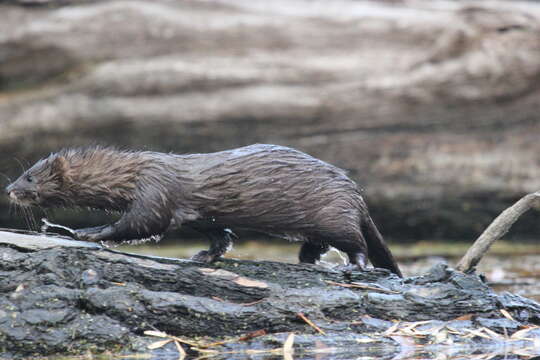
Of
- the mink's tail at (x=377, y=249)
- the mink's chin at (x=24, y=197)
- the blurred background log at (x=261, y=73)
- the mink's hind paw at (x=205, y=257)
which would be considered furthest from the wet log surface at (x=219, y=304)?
the blurred background log at (x=261, y=73)

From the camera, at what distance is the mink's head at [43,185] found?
A: 579 cm

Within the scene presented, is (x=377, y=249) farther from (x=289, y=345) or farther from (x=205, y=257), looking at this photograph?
(x=289, y=345)

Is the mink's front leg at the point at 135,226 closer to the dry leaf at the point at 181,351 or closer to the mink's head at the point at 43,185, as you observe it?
the mink's head at the point at 43,185

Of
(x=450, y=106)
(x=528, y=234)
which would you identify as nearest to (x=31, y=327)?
(x=450, y=106)

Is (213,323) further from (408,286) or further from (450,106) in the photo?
(450,106)

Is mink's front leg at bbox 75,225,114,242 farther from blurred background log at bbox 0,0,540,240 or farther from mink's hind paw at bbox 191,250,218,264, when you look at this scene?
blurred background log at bbox 0,0,540,240

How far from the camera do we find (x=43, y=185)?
229 inches

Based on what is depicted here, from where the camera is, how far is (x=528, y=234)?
35.6ft

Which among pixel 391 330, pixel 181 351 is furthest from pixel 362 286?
pixel 181 351

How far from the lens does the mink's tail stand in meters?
6.04

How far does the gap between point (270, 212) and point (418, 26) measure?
538 centimetres

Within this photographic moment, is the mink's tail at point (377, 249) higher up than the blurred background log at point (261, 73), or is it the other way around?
the blurred background log at point (261, 73)

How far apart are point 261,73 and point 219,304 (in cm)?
562

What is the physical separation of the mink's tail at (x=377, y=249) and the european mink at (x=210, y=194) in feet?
0.42
